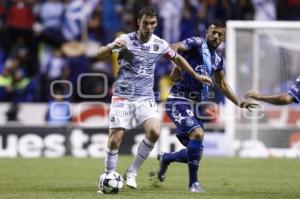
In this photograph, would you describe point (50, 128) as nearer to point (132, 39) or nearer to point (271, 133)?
point (271, 133)

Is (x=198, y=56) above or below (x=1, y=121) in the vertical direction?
above

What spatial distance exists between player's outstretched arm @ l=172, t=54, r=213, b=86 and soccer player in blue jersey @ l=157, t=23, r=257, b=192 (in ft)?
1.09

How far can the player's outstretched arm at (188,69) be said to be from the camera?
37.4 ft

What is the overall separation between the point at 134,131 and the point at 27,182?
8.08 m

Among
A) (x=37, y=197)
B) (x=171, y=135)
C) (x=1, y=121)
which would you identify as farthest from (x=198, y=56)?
Result: (x=1, y=121)

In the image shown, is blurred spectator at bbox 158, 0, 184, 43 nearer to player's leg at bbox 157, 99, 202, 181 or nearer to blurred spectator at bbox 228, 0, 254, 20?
blurred spectator at bbox 228, 0, 254, 20

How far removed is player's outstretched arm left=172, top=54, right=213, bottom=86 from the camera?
1141 cm

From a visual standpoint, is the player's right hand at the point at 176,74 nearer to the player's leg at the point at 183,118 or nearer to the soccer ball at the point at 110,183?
the player's leg at the point at 183,118

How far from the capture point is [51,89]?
22.5m

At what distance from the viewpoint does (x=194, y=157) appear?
38.5ft

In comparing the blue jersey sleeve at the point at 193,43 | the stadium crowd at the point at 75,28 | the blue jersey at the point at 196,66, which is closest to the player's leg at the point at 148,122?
the blue jersey at the point at 196,66

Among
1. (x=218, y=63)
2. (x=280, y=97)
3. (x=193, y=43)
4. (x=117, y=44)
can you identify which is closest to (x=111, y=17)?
(x=218, y=63)

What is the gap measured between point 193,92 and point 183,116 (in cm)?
47

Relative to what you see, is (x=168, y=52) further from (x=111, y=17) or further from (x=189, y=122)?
(x=111, y=17)
